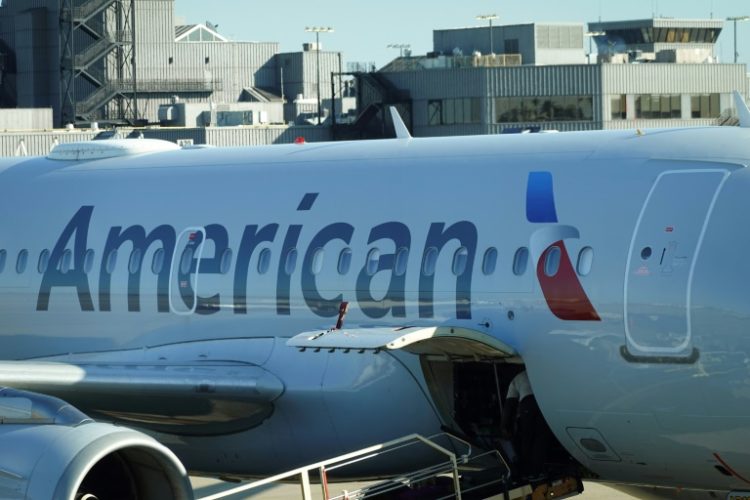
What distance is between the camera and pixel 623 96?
67000 mm

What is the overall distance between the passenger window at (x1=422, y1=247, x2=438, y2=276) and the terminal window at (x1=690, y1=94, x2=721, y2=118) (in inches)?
2160

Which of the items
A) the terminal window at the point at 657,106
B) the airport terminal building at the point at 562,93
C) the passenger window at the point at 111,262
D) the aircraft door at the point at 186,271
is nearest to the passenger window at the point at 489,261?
the aircraft door at the point at 186,271

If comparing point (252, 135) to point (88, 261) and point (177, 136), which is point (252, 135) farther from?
point (88, 261)

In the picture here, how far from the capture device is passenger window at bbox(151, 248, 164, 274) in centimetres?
1808

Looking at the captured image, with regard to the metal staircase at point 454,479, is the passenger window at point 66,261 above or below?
above

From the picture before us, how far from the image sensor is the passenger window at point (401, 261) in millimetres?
15773

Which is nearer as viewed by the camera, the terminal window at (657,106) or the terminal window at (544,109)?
the terminal window at (544,109)

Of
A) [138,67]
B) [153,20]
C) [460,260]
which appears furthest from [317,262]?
[153,20]

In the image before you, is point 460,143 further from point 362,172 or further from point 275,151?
point 275,151

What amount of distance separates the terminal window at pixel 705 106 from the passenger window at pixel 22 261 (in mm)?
52386

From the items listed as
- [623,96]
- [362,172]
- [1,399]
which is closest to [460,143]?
[362,172]

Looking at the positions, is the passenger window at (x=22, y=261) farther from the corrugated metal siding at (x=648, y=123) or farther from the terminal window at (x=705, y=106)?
the terminal window at (x=705, y=106)

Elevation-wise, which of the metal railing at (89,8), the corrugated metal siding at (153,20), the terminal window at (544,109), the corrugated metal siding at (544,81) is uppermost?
the corrugated metal siding at (153,20)

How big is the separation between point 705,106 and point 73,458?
60.3 meters
